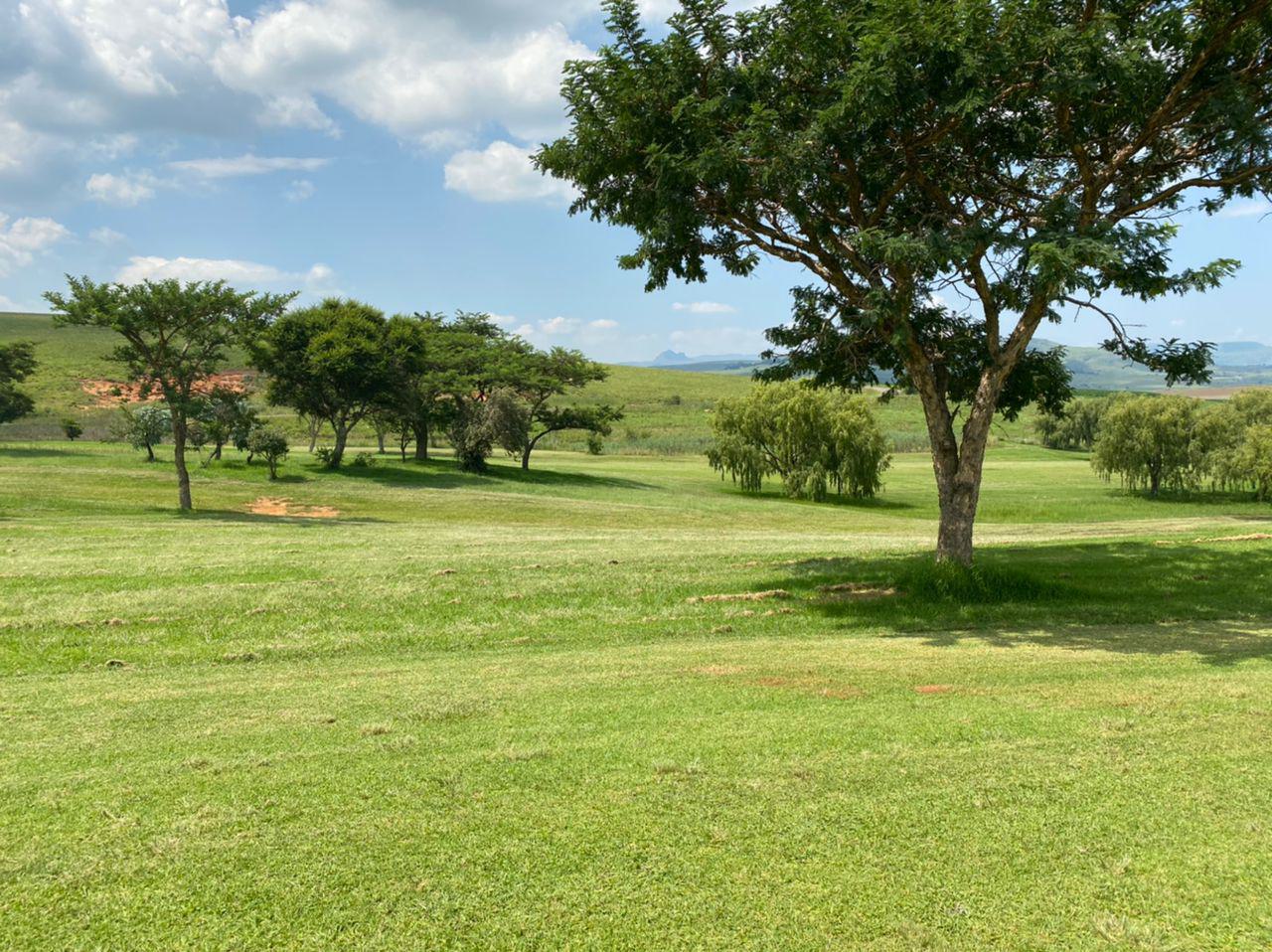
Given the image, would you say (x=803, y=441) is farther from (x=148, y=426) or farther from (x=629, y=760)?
(x=629, y=760)

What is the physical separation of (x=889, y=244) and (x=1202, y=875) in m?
9.56

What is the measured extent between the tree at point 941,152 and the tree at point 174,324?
22.1m

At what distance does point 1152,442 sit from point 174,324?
2303 inches

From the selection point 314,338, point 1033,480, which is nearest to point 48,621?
point 314,338

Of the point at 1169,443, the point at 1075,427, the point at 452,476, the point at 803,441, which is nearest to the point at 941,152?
the point at 803,441

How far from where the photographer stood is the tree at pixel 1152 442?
56094mm

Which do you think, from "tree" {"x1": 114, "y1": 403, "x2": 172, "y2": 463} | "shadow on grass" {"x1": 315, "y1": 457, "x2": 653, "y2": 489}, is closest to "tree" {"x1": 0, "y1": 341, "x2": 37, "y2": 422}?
"tree" {"x1": 114, "y1": 403, "x2": 172, "y2": 463}

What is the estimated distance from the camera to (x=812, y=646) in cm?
1103

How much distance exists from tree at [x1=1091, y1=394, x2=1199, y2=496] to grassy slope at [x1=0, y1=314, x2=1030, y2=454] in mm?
7125

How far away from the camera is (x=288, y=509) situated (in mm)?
36531

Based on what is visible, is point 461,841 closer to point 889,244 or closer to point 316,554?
point 889,244

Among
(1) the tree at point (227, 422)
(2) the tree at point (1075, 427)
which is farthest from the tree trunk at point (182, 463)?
(2) the tree at point (1075, 427)

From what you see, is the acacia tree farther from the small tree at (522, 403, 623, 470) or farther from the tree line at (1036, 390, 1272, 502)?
the tree line at (1036, 390, 1272, 502)

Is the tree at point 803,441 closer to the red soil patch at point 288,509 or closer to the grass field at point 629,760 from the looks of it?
the red soil patch at point 288,509
